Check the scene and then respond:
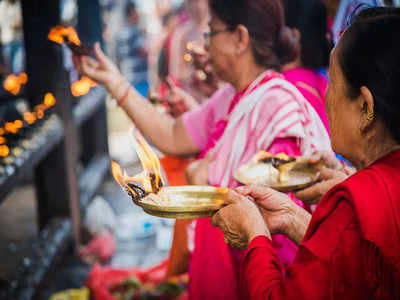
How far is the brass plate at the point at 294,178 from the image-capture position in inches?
65.1

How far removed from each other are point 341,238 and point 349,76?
381mm

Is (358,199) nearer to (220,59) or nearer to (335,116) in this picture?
(335,116)

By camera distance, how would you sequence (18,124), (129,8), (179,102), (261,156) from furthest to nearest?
(129,8), (18,124), (179,102), (261,156)

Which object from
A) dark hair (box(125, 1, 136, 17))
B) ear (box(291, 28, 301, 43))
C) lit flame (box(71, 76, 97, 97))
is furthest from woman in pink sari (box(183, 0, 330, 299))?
dark hair (box(125, 1, 136, 17))

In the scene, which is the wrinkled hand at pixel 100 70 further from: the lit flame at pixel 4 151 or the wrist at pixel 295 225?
the wrist at pixel 295 225

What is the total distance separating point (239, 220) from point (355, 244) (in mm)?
388

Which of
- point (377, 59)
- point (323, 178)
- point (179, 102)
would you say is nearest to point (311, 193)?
point (323, 178)

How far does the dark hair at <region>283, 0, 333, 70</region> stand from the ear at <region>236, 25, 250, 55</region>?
1.86 ft

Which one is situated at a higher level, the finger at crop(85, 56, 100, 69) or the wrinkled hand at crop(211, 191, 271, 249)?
the finger at crop(85, 56, 100, 69)

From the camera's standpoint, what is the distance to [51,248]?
350 centimetres

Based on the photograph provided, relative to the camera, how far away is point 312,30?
277 centimetres

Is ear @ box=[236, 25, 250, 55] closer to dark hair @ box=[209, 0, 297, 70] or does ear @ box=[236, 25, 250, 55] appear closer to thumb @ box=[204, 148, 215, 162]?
dark hair @ box=[209, 0, 297, 70]

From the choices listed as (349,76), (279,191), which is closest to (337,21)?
(279,191)

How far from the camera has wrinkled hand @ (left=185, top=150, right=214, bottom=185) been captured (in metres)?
2.23
